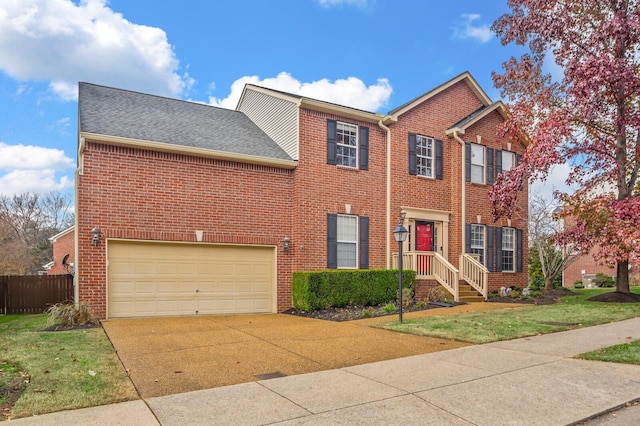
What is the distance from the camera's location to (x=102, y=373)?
552 centimetres

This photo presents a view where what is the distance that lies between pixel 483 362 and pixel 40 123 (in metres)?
22.5

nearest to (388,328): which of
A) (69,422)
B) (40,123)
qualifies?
(69,422)

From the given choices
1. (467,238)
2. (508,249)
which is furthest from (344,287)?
(508,249)

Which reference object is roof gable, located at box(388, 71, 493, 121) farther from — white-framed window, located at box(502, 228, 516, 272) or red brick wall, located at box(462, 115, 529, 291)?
white-framed window, located at box(502, 228, 516, 272)

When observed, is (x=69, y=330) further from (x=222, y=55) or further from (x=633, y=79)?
(x=633, y=79)

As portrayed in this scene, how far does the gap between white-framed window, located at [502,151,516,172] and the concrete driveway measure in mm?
10126

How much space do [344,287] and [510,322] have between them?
4629 mm

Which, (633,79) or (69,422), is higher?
(633,79)

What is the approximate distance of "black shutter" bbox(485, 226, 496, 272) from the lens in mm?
17031

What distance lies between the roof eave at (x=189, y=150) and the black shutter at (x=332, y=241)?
200cm

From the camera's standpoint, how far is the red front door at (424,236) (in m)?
→ 15.7

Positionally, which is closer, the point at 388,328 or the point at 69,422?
the point at 69,422

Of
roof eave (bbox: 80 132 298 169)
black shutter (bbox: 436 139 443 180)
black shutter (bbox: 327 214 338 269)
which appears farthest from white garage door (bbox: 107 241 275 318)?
black shutter (bbox: 436 139 443 180)

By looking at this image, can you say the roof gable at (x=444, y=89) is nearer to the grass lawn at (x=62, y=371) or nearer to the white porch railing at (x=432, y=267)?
the white porch railing at (x=432, y=267)
